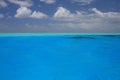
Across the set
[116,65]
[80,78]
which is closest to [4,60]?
[80,78]

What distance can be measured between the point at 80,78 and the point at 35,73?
38.4 inches

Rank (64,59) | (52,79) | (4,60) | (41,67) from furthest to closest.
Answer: (64,59), (4,60), (41,67), (52,79)

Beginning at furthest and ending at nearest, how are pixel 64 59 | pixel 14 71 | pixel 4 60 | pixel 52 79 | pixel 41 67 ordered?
1. pixel 64 59
2. pixel 4 60
3. pixel 41 67
4. pixel 14 71
5. pixel 52 79

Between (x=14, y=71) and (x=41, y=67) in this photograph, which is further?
(x=41, y=67)

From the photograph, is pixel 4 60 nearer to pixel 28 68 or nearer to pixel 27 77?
pixel 28 68

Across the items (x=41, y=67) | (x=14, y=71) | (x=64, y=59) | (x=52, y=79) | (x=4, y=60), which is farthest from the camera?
(x=64, y=59)

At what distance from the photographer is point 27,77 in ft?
11.7

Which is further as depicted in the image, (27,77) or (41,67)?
(41,67)

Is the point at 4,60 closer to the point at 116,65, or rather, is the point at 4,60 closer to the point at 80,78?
the point at 80,78

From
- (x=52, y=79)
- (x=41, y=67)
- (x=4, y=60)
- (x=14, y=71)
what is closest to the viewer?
(x=52, y=79)

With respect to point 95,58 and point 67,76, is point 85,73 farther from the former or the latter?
point 95,58

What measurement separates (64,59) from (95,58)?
86 centimetres

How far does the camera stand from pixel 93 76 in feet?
11.6

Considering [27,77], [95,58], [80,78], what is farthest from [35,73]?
[95,58]
